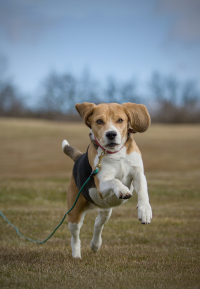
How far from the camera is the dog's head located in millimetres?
4180

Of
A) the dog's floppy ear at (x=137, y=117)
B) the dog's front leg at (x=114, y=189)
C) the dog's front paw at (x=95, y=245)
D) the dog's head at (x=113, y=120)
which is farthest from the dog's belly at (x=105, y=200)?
the dog's front paw at (x=95, y=245)

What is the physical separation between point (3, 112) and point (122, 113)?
5271cm

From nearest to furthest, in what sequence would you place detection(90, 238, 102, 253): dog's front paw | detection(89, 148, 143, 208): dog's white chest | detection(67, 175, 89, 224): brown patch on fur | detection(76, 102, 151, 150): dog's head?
detection(76, 102, 151, 150): dog's head → detection(89, 148, 143, 208): dog's white chest → detection(67, 175, 89, 224): brown patch on fur → detection(90, 238, 102, 253): dog's front paw

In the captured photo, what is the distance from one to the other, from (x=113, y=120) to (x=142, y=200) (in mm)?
1008

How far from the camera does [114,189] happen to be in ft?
13.2

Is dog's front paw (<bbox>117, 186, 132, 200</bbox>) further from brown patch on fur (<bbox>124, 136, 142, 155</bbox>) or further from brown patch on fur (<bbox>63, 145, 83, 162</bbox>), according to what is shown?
brown patch on fur (<bbox>63, 145, 83, 162</bbox>)

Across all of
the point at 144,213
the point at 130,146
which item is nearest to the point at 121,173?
the point at 130,146

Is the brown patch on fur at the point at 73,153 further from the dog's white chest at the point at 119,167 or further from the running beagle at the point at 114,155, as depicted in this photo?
the dog's white chest at the point at 119,167

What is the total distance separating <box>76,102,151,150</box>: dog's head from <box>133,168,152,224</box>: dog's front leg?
470mm

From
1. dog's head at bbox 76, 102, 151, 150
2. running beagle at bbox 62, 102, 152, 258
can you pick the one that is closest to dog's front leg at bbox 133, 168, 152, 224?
running beagle at bbox 62, 102, 152, 258

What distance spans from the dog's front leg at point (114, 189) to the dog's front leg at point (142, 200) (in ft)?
0.86

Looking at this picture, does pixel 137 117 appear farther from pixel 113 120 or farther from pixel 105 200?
pixel 105 200

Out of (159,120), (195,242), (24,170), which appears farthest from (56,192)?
(159,120)

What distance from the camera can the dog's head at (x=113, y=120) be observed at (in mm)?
4180
